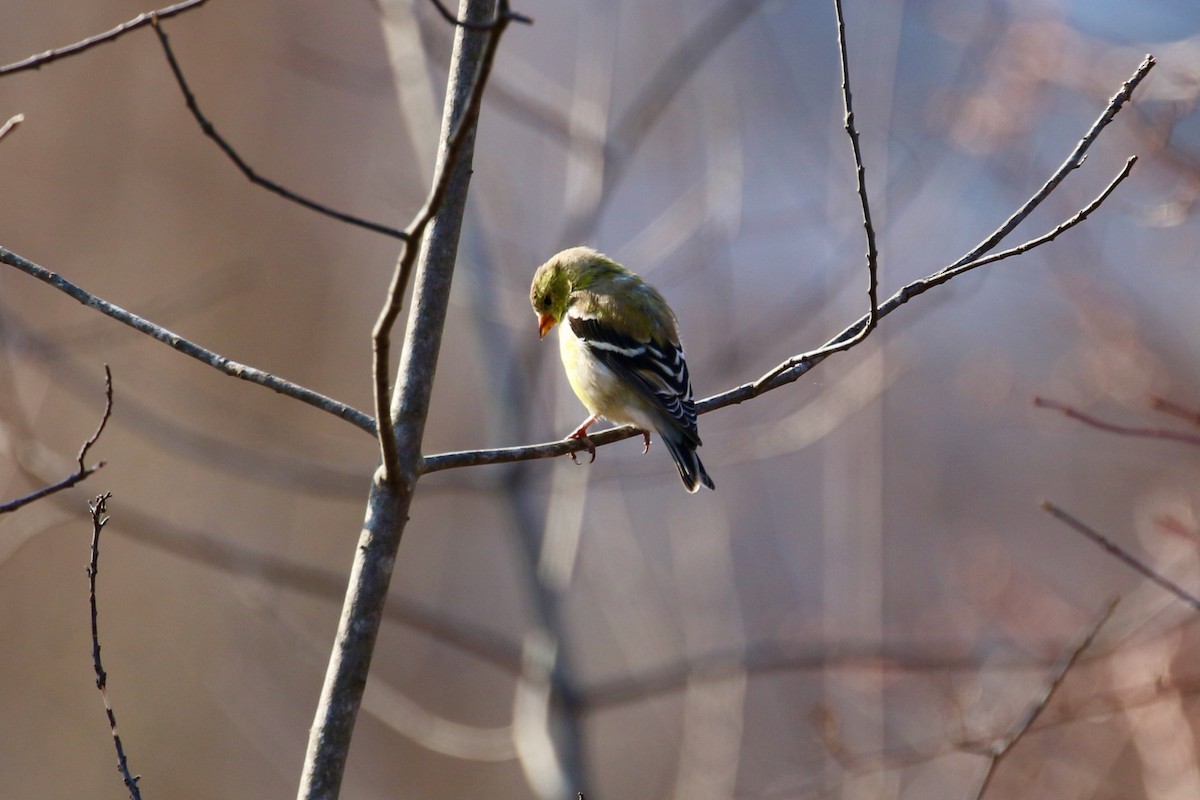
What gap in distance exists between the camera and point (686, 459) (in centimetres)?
322

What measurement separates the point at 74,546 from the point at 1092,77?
6883 millimetres

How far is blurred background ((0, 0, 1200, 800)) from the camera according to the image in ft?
13.7

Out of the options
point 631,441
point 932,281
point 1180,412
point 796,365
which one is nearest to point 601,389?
point 796,365

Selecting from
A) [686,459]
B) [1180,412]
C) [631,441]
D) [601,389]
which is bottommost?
[1180,412]

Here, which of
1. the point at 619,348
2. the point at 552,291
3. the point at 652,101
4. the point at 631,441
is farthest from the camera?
the point at 631,441

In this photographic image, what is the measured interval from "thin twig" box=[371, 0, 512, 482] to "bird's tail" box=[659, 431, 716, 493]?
1619 mm

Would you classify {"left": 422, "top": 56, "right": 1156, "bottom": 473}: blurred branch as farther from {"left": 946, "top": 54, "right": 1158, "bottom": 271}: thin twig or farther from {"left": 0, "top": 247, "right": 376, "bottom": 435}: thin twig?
{"left": 0, "top": 247, "right": 376, "bottom": 435}: thin twig

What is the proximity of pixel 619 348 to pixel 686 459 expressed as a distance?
528mm

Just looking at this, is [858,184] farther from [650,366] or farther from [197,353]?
[650,366]

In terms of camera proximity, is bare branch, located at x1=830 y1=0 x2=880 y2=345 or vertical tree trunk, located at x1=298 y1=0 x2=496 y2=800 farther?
bare branch, located at x1=830 y1=0 x2=880 y2=345

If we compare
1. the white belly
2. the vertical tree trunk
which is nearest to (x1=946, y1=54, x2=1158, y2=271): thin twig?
the vertical tree trunk

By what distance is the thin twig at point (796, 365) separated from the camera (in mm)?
1917

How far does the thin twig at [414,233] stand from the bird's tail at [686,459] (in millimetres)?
1619

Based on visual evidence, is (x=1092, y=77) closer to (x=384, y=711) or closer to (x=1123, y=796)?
(x=1123, y=796)
